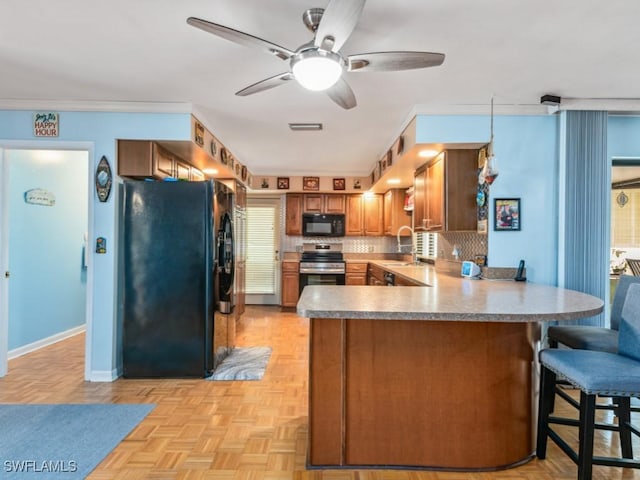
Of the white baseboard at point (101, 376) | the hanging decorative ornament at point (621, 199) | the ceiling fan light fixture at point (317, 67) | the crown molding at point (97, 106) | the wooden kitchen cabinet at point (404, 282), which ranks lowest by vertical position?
the white baseboard at point (101, 376)

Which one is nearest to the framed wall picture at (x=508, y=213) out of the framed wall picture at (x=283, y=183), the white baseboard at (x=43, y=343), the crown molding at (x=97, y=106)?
the crown molding at (x=97, y=106)

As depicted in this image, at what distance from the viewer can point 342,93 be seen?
2.09 meters

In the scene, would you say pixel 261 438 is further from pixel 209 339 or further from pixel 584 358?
pixel 584 358

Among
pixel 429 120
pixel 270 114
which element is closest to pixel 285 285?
pixel 270 114

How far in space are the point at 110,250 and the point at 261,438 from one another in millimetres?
1980

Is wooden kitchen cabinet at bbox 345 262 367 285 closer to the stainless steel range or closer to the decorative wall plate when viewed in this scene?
the stainless steel range

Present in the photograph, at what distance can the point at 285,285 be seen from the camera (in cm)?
584

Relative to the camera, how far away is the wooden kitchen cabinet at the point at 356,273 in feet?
18.8

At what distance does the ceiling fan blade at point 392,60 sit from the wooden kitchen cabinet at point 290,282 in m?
4.22

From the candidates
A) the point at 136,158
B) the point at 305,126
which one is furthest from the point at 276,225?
the point at 136,158

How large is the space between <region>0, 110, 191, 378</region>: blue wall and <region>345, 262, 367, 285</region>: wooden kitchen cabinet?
341 centimetres

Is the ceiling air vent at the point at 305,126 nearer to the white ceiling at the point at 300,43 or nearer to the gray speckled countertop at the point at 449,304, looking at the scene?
the white ceiling at the point at 300,43

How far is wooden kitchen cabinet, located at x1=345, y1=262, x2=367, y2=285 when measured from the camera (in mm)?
5723

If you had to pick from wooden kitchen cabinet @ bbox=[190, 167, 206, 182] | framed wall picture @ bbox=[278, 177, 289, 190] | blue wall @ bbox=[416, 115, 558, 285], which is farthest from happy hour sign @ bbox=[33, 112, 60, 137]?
framed wall picture @ bbox=[278, 177, 289, 190]
